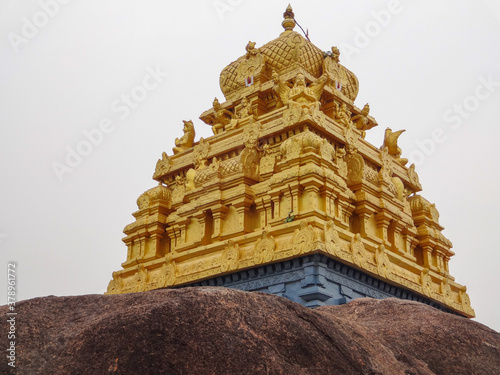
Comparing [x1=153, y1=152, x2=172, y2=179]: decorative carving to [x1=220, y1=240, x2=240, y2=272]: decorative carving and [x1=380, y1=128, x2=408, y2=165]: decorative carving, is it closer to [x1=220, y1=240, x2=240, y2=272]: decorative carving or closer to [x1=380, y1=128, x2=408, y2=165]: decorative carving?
[x1=220, y1=240, x2=240, y2=272]: decorative carving

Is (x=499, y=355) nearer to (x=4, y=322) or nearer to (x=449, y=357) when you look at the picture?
(x=449, y=357)

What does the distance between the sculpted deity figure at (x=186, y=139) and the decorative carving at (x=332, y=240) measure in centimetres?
912

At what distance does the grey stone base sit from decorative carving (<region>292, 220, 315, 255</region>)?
0.88ft

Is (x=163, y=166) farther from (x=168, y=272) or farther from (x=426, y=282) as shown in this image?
(x=426, y=282)

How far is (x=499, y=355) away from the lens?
5.59 m

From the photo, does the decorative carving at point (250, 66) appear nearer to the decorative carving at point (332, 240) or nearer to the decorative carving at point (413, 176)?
the decorative carving at point (413, 176)

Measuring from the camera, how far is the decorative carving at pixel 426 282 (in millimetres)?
19005

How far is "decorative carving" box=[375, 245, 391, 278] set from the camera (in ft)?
56.2

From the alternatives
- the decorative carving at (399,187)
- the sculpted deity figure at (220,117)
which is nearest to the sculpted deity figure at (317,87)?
the sculpted deity figure at (220,117)

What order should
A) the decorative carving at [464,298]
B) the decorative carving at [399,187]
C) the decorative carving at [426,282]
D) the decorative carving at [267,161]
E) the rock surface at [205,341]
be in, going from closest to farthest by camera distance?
the rock surface at [205,341] → the decorative carving at [426,282] → the decorative carving at [267,161] → the decorative carving at [464,298] → the decorative carving at [399,187]

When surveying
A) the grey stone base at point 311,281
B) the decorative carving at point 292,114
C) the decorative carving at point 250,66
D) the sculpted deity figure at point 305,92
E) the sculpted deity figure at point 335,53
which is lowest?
the grey stone base at point 311,281

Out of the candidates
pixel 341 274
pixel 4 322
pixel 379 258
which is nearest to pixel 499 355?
pixel 4 322

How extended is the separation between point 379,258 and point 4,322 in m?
14.0

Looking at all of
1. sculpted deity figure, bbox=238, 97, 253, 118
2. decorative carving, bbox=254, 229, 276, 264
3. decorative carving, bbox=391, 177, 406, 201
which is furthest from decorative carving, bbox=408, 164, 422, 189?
decorative carving, bbox=254, 229, 276, 264
